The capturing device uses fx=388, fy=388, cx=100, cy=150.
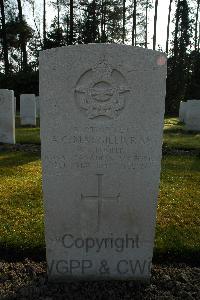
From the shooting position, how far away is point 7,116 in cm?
1091

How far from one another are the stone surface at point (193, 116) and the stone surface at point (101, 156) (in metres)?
11.7

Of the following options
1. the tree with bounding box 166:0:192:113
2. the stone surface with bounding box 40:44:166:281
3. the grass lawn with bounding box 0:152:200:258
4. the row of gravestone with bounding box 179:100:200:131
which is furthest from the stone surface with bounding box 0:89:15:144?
the tree with bounding box 166:0:192:113

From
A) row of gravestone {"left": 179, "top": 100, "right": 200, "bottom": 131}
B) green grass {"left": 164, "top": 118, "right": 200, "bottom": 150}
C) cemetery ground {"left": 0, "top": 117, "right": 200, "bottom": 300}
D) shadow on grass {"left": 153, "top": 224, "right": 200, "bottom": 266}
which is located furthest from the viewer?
row of gravestone {"left": 179, "top": 100, "right": 200, "bottom": 131}

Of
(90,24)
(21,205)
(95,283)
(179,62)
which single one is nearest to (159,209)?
(21,205)

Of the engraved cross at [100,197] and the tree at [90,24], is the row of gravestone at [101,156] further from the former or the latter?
the tree at [90,24]

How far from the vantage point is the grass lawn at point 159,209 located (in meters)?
4.20

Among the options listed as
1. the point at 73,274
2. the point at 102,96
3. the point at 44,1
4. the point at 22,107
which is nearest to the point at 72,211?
the point at 73,274

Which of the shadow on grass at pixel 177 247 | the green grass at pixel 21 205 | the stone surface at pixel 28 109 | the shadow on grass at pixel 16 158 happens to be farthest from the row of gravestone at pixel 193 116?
the shadow on grass at pixel 177 247

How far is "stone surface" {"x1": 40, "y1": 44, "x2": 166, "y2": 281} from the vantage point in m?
3.16

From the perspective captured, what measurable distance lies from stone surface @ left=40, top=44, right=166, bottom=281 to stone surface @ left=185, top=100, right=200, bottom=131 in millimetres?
11654

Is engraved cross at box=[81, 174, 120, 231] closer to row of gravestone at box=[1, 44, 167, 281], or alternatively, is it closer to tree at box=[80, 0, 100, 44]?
row of gravestone at box=[1, 44, 167, 281]

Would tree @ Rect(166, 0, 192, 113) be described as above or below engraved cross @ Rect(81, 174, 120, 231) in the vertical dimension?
above

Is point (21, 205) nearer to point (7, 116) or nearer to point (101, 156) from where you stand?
point (101, 156)

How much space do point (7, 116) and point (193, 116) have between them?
7238mm
